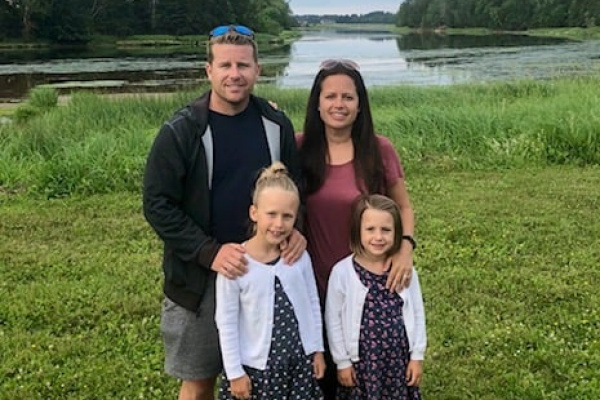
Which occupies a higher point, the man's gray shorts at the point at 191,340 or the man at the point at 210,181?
the man at the point at 210,181

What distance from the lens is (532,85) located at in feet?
53.3

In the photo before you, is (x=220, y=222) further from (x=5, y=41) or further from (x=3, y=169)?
(x=5, y=41)

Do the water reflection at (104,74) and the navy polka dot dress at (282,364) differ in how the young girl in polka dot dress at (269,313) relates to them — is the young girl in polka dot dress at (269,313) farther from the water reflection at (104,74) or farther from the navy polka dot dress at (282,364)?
the water reflection at (104,74)

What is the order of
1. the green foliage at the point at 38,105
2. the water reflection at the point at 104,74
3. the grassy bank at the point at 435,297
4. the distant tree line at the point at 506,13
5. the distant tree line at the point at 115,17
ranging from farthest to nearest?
the distant tree line at the point at 506,13
the distant tree line at the point at 115,17
the water reflection at the point at 104,74
the green foliage at the point at 38,105
the grassy bank at the point at 435,297

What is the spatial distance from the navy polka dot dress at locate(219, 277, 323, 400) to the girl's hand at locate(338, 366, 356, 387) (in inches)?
7.0

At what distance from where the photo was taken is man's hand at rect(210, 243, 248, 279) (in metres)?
2.47

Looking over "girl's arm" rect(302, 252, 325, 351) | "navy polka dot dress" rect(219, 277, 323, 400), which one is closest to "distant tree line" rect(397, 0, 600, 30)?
"girl's arm" rect(302, 252, 325, 351)

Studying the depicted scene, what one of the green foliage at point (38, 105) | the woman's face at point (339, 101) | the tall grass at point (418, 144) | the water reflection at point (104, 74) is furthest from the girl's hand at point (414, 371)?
the water reflection at point (104, 74)

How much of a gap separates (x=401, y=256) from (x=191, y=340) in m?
0.80

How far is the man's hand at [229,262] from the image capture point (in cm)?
247

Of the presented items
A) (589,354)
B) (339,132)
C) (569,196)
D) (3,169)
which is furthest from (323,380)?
(3,169)

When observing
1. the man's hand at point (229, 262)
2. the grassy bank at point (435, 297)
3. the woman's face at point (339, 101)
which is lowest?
the grassy bank at point (435, 297)

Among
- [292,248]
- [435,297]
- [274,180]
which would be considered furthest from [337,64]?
[435,297]

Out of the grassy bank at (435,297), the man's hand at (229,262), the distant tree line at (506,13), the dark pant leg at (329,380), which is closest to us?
the man's hand at (229,262)
